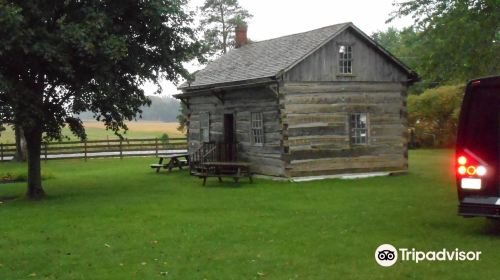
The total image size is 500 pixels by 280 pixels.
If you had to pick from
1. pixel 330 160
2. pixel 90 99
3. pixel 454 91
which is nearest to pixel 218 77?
pixel 330 160

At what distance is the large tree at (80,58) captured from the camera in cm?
1587

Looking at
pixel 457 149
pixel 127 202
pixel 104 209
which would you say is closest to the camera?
pixel 457 149

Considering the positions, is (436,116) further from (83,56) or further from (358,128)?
(83,56)

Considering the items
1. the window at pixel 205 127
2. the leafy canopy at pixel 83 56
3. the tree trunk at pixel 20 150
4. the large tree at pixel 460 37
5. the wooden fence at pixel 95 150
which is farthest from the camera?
the wooden fence at pixel 95 150

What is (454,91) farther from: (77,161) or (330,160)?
(77,161)

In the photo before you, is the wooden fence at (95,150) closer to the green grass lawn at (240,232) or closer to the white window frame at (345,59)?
the white window frame at (345,59)

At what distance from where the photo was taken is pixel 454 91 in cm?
4291

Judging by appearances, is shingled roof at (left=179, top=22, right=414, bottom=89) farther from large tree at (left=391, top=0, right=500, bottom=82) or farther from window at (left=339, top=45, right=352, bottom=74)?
large tree at (left=391, top=0, right=500, bottom=82)

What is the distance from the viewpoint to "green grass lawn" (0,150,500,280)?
27.5 feet

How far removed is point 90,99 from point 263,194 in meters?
6.33

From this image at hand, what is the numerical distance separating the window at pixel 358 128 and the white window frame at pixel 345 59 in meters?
1.88

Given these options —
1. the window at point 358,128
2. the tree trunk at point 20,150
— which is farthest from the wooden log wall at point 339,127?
the tree trunk at point 20,150

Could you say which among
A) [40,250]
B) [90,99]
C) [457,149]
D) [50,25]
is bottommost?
[40,250]

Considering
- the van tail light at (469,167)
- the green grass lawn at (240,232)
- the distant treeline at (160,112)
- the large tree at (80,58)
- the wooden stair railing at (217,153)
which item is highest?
the distant treeline at (160,112)
